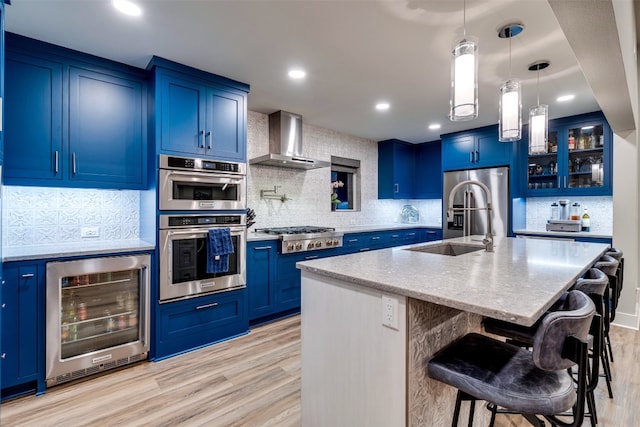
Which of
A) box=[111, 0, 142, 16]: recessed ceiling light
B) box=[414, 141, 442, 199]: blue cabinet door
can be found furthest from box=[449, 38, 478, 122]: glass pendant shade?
box=[414, 141, 442, 199]: blue cabinet door

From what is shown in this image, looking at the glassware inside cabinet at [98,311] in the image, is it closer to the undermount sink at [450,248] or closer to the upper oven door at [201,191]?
the upper oven door at [201,191]

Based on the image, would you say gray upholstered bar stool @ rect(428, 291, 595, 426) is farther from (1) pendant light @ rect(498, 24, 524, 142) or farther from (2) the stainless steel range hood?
(2) the stainless steel range hood

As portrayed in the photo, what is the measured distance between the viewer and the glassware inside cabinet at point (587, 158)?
3893 millimetres

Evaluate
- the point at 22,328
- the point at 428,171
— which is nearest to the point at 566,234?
the point at 428,171

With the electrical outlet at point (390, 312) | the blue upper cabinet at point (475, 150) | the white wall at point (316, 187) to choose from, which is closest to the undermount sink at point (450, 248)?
the electrical outlet at point (390, 312)

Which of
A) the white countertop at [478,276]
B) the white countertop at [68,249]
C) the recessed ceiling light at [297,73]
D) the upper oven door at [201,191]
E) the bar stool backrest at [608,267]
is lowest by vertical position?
the bar stool backrest at [608,267]

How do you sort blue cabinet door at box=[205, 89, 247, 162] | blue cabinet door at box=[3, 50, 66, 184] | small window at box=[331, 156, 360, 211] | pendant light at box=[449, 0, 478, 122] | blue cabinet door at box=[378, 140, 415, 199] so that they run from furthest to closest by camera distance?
blue cabinet door at box=[378, 140, 415, 199] → small window at box=[331, 156, 360, 211] → blue cabinet door at box=[205, 89, 247, 162] → blue cabinet door at box=[3, 50, 66, 184] → pendant light at box=[449, 0, 478, 122]

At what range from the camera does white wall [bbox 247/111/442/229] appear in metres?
3.96

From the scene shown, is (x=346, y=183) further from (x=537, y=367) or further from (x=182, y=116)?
(x=537, y=367)

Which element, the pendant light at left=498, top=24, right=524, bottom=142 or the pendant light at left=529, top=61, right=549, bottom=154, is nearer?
the pendant light at left=498, top=24, right=524, bottom=142

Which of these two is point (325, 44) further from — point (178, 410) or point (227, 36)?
point (178, 410)

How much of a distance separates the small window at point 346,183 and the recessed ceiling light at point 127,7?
11.0 feet

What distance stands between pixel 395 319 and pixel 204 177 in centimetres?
213

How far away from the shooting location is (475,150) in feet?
15.5
